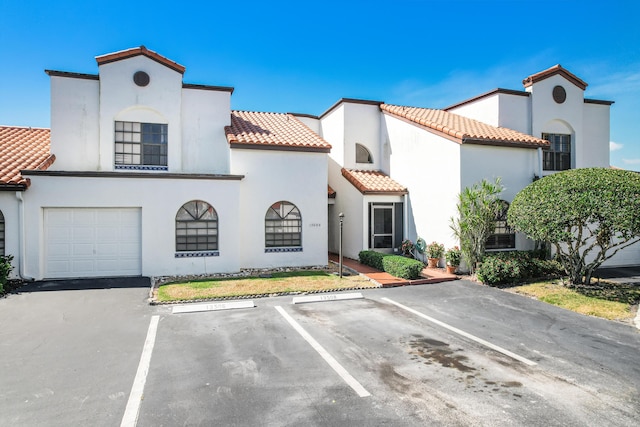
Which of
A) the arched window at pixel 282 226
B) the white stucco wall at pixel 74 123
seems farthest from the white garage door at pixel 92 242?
the arched window at pixel 282 226

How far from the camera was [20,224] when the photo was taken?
40.5ft

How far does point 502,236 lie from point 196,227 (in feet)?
40.3

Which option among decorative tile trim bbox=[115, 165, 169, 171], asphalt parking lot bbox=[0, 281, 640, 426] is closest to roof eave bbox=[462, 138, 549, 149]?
asphalt parking lot bbox=[0, 281, 640, 426]

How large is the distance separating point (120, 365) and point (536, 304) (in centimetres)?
1057

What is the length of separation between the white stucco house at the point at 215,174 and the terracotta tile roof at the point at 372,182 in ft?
0.33

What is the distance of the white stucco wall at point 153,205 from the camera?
12.4 m

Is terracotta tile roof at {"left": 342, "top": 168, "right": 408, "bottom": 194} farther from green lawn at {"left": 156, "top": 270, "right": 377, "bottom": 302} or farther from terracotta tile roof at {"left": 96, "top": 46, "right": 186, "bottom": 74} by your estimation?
terracotta tile roof at {"left": 96, "top": 46, "right": 186, "bottom": 74}

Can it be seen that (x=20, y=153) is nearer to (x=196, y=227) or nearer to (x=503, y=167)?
(x=196, y=227)

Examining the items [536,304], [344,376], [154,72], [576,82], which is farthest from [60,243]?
[576,82]

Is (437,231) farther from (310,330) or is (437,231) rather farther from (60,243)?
(60,243)

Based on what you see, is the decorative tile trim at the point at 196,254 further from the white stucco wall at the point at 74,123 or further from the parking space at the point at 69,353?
the white stucco wall at the point at 74,123

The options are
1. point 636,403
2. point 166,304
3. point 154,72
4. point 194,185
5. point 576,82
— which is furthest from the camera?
point 576,82

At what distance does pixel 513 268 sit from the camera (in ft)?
41.4

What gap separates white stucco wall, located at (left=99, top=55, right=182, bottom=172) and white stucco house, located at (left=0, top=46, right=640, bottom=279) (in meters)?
0.04
